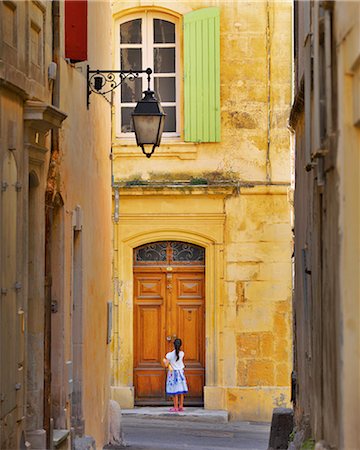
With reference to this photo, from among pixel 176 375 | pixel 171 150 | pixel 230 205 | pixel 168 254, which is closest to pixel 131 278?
pixel 168 254

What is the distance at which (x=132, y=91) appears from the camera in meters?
21.7

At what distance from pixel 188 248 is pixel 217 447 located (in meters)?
5.16

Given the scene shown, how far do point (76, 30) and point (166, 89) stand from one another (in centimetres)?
853

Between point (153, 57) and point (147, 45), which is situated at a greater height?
point (147, 45)

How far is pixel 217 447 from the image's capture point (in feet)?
55.9

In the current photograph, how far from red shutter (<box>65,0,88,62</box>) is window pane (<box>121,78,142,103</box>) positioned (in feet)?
27.2

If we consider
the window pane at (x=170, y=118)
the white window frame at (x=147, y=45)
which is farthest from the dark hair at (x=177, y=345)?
the window pane at (x=170, y=118)

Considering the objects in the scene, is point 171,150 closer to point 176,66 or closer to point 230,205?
point 230,205

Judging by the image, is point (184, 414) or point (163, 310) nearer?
point (184, 414)

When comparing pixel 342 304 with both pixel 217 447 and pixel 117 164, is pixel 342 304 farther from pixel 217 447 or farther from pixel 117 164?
pixel 117 164

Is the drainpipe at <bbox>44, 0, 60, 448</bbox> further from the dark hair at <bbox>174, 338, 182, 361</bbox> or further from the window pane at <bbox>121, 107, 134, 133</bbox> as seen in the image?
the window pane at <bbox>121, 107, 134, 133</bbox>

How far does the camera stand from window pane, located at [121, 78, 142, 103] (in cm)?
2159

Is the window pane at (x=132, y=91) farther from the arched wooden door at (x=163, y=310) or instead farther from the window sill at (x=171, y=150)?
the arched wooden door at (x=163, y=310)

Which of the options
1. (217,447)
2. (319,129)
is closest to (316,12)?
(319,129)
